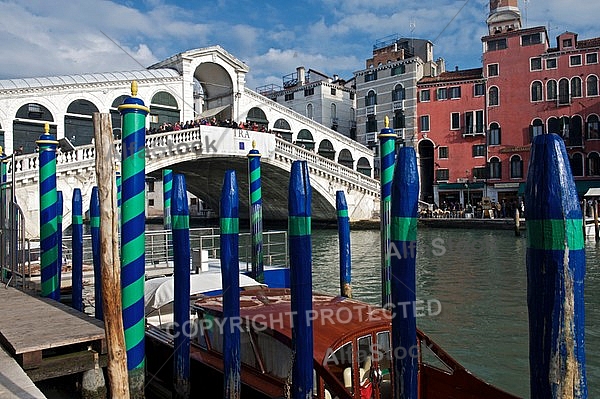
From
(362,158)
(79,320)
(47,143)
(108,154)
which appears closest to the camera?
(108,154)

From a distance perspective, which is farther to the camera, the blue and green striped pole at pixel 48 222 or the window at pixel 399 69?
the window at pixel 399 69

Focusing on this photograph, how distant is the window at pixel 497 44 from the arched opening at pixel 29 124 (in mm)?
17849

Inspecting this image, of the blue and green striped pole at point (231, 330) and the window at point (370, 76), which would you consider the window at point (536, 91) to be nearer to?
the window at point (370, 76)

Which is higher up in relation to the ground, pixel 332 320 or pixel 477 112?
pixel 477 112

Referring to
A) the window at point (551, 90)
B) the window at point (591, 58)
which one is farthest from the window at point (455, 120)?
the window at point (591, 58)

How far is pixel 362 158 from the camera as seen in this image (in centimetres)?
2617

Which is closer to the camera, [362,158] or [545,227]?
[545,227]

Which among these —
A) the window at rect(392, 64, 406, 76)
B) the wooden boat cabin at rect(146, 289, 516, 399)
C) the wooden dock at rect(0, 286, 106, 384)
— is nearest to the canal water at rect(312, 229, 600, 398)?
the wooden boat cabin at rect(146, 289, 516, 399)

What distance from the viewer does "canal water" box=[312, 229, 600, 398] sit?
529cm

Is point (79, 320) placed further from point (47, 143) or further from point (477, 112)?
point (477, 112)

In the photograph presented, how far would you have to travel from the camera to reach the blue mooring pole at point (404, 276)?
2.56 meters

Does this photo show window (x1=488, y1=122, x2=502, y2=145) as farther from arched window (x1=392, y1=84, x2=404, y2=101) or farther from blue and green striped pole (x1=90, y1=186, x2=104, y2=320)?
blue and green striped pole (x1=90, y1=186, x2=104, y2=320)

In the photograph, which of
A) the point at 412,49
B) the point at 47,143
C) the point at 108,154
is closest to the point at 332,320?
the point at 108,154

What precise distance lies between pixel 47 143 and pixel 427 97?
2153 cm
